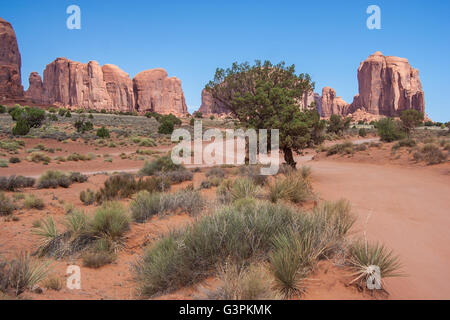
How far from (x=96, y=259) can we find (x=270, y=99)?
10974 millimetres

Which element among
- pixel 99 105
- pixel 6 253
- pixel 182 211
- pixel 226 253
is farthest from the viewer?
pixel 99 105

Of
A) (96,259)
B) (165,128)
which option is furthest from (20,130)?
→ (96,259)

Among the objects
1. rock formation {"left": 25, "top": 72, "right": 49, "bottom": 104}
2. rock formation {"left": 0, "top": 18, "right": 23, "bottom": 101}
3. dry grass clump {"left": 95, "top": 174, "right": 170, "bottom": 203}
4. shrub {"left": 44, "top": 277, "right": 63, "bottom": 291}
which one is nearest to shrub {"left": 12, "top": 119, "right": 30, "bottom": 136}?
dry grass clump {"left": 95, "top": 174, "right": 170, "bottom": 203}

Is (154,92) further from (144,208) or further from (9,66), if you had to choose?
(144,208)

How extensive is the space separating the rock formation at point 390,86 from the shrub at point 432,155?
4574 inches

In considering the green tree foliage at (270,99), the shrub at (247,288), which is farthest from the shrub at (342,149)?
the shrub at (247,288)

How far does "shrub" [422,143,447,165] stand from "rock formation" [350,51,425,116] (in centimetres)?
11617

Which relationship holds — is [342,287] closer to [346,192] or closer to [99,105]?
[346,192]

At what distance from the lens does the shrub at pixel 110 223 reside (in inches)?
207

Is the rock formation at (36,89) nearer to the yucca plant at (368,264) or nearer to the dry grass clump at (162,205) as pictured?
the dry grass clump at (162,205)

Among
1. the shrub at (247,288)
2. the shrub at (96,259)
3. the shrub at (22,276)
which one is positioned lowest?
the shrub at (96,259)

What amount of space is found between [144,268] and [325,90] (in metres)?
166
